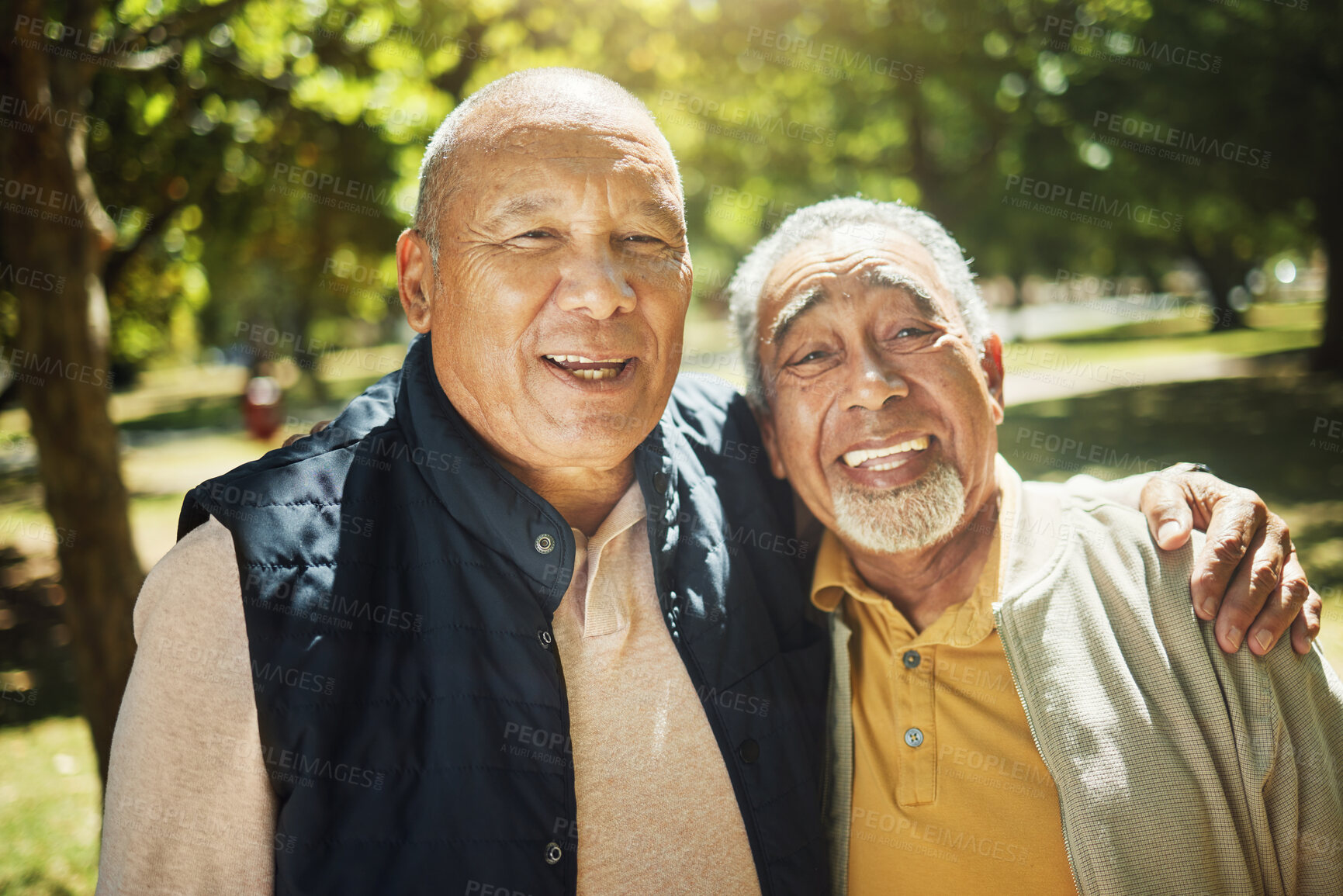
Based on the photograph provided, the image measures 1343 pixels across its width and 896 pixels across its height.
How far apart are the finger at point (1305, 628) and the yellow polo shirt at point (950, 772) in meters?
0.71

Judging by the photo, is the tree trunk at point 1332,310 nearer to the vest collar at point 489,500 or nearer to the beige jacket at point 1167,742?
the beige jacket at point 1167,742

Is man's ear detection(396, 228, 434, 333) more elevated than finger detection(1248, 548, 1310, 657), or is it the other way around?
man's ear detection(396, 228, 434, 333)

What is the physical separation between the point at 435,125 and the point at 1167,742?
7514 mm

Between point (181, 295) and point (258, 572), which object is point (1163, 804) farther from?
point (181, 295)

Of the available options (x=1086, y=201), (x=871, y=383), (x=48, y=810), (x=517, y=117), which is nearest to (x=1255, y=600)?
(x=871, y=383)

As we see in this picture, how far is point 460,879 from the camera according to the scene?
1787mm

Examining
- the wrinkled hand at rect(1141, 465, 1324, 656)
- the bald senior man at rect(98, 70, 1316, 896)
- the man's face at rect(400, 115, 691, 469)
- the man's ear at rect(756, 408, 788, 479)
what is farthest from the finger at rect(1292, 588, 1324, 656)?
the man's face at rect(400, 115, 691, 469)

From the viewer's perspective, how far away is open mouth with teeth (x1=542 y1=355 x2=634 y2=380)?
6.98ft

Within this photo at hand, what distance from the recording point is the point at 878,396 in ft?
8.19

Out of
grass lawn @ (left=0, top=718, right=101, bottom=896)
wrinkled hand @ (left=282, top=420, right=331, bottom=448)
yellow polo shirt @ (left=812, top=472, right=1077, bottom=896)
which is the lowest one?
grass lawn @ (left=0, top=718, right=101, bottom=896)

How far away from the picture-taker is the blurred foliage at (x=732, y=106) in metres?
6.54

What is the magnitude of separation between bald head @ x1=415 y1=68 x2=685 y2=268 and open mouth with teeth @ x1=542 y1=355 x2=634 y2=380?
17.8 inches

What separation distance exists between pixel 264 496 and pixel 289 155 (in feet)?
21.3

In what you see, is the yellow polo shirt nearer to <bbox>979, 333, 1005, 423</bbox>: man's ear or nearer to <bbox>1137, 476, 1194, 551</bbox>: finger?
<bbox>1137, 476, 1194, 551</bbox>: finger
